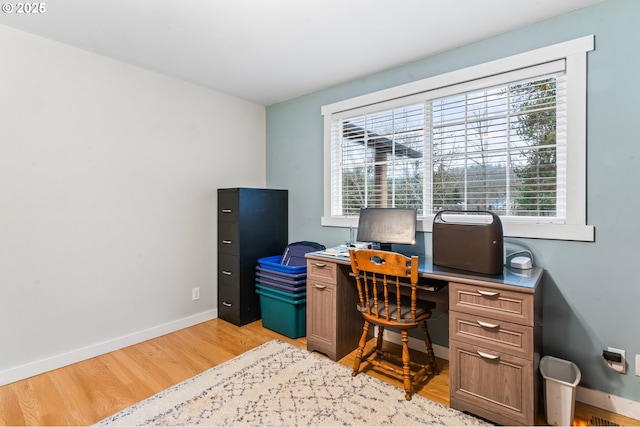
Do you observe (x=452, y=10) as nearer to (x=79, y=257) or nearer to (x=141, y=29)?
(x=141, y=29)

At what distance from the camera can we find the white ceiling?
197 centimetres

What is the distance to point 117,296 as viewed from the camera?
2730 millimetres

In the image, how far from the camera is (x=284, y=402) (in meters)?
1.93

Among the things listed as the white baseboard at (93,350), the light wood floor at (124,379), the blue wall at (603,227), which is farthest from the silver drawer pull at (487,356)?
the white baseboard at (93,350)

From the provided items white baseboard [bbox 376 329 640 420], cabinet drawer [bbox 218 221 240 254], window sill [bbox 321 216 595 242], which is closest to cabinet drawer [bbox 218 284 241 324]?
Answer: cabinet drawer [bbox 218 221 240 254]

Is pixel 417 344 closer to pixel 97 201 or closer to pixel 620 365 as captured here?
pixel 620 365

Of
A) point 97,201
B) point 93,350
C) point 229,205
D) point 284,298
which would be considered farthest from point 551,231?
point 93,350

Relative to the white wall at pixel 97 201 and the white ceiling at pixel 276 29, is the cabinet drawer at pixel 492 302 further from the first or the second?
the white wall at pixel 97 201

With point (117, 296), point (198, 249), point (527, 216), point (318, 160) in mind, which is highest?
point (318, 160)

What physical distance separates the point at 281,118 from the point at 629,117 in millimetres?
3084

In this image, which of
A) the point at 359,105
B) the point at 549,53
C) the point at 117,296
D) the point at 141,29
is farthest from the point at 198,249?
the point at 549,53

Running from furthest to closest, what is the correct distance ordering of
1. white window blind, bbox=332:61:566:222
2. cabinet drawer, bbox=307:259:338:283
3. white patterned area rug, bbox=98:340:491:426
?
cabinet drawer, bbox=307:259:338:283, white window blind, bbox=332:61:566:222, white patterned area rug, bbox=98:340:491:426

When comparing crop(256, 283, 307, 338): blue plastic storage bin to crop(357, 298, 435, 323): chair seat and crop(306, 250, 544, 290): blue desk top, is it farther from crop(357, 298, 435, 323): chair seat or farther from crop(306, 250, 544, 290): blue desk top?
crop(306, 250, 544, 290): blue desk top

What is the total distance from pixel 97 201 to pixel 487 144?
126 inches
